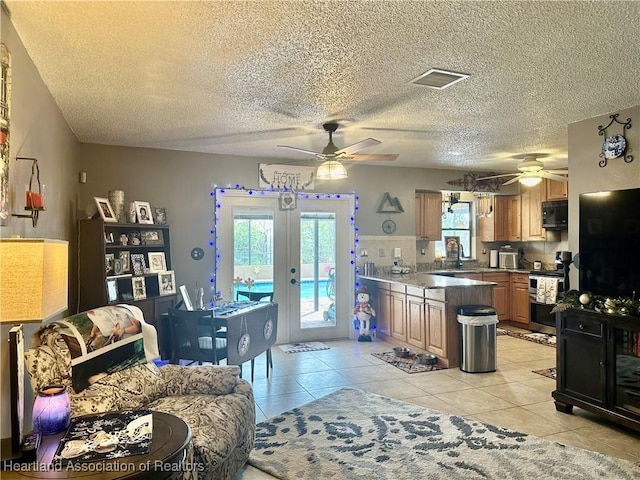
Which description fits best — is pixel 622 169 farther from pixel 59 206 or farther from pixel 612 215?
pixel 59 206

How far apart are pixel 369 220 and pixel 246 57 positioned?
4.26 meters

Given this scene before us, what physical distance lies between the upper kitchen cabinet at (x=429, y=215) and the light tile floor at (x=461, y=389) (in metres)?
2.18

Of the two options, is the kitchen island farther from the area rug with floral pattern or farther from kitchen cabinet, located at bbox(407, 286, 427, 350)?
the area rug with floral pattern

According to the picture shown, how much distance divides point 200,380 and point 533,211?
6560 millimetres

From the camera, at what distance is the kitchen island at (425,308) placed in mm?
5160

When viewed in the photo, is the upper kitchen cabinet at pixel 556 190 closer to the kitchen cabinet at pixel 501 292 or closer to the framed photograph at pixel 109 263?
the kitchen cabinet at pixel 501 292

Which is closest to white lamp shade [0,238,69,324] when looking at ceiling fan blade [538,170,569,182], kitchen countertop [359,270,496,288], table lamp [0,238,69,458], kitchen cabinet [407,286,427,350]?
table lamp [0,238,69,458]

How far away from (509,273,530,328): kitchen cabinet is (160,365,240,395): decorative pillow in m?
5.83

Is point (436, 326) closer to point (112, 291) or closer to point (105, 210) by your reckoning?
point (112, 291)

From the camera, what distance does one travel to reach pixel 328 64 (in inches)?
112

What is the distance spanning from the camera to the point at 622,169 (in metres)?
3.81

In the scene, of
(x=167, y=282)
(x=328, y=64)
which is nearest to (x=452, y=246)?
(x=167, y=282)

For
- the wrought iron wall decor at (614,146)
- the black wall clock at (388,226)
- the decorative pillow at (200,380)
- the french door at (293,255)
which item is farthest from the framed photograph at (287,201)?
the wrought iron wall decor at (614,146)

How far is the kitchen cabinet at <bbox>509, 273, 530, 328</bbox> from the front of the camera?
7.33 meters
